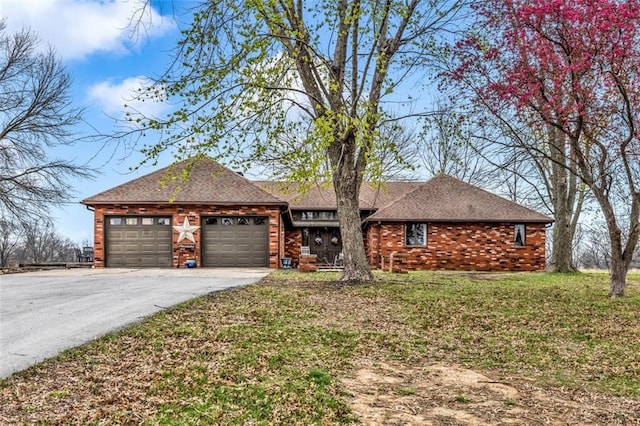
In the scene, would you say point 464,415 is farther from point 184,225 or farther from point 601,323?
point 184,225

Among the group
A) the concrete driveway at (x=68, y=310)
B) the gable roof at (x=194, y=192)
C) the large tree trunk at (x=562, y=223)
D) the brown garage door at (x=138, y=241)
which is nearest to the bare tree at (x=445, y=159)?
the large tree trunk at (x=562, y=223)

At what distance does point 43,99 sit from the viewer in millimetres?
23094

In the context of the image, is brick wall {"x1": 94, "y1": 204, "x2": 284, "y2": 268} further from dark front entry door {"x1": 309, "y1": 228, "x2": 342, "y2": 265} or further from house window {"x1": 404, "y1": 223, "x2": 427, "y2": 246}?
house window {"x1": 404, "y1": 223, "x2": 427, "y2": 246}

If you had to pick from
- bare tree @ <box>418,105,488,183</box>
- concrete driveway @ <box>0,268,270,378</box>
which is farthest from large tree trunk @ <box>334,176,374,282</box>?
bare tree @ <box>418,105,488,183</box>

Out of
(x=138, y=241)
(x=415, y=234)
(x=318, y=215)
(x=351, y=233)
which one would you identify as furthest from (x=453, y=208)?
(x=138, y=241)

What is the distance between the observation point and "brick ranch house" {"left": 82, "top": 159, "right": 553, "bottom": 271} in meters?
20.7

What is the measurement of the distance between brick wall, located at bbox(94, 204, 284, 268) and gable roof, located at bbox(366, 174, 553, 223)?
4.25 m

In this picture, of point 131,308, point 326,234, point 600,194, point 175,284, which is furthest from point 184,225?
point 600,194

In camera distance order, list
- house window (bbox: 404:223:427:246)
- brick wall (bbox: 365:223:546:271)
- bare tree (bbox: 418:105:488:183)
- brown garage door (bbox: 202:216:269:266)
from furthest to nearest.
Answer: bare tree (bbox: 418:105:488:183) < house window (bbox: 404:223:427:246) < brick wall (bbox: 365:223:546:271) < brown garage door (bbox: 202:216:269:266)

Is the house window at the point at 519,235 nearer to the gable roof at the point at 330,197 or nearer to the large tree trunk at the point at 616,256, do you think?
the gable roof at the point at 330,197

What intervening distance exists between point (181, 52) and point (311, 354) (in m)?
7.86

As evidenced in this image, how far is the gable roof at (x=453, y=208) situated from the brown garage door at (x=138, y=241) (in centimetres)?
847

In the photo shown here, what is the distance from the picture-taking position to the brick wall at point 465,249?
2220cm

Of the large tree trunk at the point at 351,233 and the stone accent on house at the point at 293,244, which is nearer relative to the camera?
the large tree trunk at the point at 351,233
